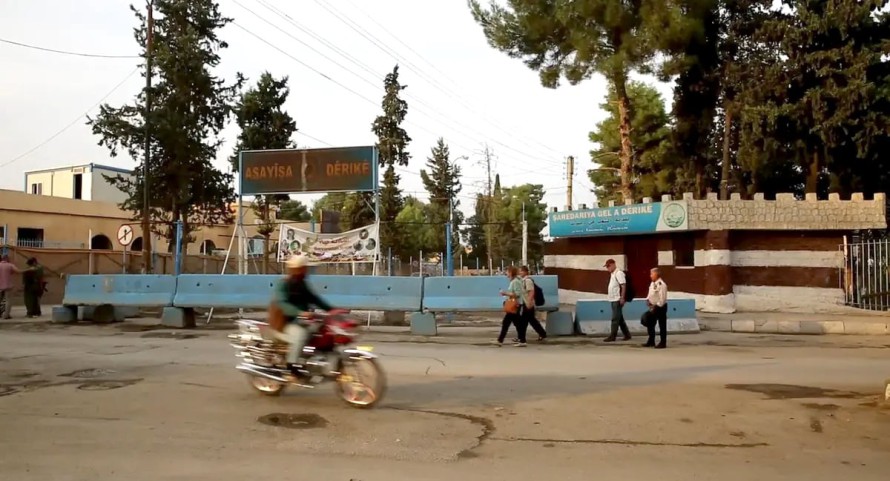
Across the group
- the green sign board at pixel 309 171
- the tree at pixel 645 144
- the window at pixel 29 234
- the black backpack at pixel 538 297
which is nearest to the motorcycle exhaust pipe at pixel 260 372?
the black backpack at pixel 538 297

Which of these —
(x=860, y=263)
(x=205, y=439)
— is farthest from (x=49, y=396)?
(x=860, y=263)

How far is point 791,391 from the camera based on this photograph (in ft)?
28.3

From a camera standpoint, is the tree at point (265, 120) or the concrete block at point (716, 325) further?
the tree at point (265, 120)

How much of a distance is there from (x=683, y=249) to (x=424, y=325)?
37.7 feet

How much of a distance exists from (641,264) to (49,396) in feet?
65.4

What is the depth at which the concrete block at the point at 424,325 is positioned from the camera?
48.5ft

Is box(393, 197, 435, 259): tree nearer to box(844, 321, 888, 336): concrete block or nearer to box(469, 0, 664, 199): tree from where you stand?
box(469, 0, 664, 199): tree

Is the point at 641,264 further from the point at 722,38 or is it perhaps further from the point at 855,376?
the point at 855,376

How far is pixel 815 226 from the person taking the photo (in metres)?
21.0

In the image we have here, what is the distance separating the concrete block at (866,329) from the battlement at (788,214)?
477cm

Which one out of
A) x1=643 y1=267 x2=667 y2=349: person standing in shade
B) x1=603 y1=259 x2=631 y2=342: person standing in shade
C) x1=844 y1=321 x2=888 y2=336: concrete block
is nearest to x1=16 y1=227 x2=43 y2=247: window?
x1=603 y1=259 x2=631 y2=342: person standing in shade

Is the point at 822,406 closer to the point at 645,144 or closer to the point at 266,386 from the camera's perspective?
the point at 266,386

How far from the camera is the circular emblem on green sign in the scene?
71.3 ft

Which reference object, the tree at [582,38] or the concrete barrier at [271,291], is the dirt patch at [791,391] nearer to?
the concrete barrier at [271,291]
